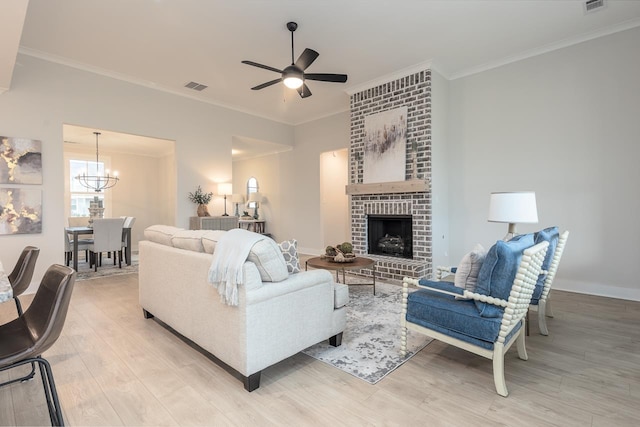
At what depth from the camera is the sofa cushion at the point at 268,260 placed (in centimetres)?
203

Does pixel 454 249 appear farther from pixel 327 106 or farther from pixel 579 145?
pixel 327 106

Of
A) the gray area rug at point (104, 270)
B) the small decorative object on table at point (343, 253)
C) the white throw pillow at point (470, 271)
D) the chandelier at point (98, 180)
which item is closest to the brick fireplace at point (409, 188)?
the small decorative object on table at point (343, 253)

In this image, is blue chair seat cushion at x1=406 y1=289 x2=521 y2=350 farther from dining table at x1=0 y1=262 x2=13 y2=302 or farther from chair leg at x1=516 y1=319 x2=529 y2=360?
dining table at x1=0 y1=262 x2=13 y2=302

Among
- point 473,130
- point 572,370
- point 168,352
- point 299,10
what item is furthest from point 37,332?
point 473,130

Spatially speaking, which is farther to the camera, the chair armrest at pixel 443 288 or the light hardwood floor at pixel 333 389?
the chair armrest at pixel 443 288

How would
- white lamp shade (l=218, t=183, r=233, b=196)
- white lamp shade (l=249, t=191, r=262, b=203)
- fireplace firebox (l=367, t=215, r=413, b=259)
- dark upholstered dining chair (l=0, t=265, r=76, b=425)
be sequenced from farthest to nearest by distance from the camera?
white lamp shade (l=249, t=191, r=262, b=203)
white lamp shade (l=218, t=183, r=233, b=196)
fireplace firebox (l=367, t=215, r=413, b=259)
dark upholstered dining chair (l=0, t=265, r=76, b=425)

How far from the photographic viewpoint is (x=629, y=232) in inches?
150

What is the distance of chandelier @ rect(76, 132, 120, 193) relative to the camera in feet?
26.4

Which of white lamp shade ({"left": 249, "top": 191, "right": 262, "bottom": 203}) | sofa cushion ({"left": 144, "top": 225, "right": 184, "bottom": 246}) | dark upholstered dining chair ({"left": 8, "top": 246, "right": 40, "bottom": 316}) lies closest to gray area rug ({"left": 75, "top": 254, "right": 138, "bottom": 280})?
sofa cushion ({"left": 144, "top": 225, "right": 184, "bottom": 246})

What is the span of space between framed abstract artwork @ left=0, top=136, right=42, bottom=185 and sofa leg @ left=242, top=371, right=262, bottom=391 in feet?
14.4

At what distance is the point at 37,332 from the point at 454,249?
5.10 meters

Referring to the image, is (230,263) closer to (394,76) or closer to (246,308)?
(246,308)

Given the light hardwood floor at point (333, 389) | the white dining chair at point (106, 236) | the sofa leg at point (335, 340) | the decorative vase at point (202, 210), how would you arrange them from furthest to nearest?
the decorative vase at point (202, 210) → the white dining chair at point (106, 236) → the sofa leg at point (335, 340) → the light hardwood floor at point (333, 389)

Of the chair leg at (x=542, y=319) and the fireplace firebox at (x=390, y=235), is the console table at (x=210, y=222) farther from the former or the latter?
the chair leg at (x=542, y=319)
